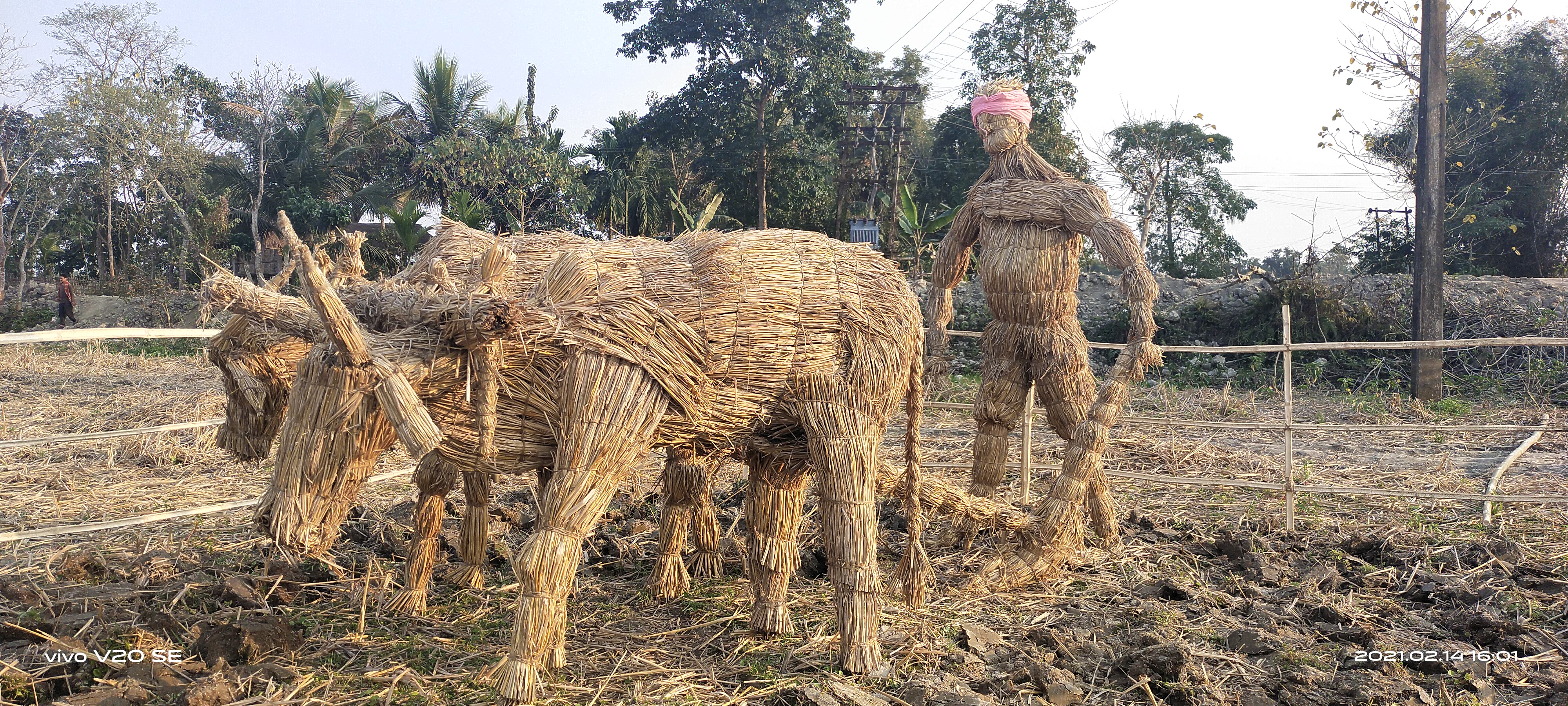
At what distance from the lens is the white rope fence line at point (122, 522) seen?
4.15 meters

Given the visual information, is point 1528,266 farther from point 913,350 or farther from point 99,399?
point 99,399

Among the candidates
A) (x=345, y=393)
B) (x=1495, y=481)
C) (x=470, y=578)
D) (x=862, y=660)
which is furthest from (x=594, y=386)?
(x=1495, y=481)

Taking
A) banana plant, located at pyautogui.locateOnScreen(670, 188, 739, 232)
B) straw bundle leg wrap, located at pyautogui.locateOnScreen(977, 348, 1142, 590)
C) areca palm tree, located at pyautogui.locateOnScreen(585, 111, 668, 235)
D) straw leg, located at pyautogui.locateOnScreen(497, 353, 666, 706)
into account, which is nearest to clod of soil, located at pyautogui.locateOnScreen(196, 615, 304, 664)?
straw leg, located at pyautogui.locateOnScreen(497, 353, 666, 706)

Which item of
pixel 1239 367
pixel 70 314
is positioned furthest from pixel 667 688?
pixel 70 314

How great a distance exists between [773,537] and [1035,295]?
210 centimetres

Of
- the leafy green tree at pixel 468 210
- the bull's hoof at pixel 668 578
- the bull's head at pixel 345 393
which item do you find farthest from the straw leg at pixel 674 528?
the leafy green tree at pixel 468 210

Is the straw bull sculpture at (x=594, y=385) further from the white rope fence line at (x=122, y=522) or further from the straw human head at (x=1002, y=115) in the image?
the straw human head at (x=1002, y=115)

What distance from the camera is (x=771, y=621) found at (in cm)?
399

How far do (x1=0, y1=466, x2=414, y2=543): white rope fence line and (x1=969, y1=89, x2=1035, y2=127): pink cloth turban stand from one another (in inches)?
150

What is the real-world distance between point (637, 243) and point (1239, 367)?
1140 centimetres

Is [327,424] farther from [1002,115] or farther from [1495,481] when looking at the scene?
[1495,481]

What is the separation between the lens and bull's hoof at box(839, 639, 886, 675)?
356 centimetres

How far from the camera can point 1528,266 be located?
16.1 meters
